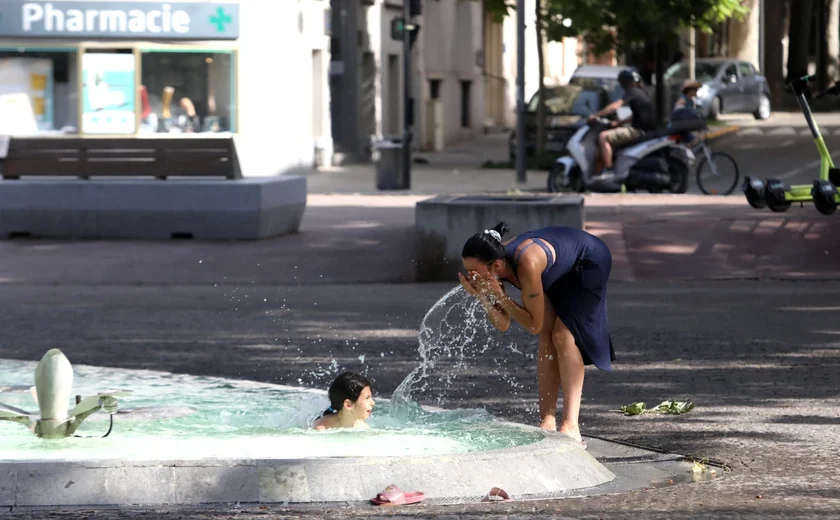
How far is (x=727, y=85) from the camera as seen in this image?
4272 cm

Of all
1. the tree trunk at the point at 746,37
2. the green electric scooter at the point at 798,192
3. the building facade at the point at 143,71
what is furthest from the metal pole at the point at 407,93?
the tree trunk at the point at 746,37

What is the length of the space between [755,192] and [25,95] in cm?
1658

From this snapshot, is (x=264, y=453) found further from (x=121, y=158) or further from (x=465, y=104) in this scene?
(x=465, y=104)

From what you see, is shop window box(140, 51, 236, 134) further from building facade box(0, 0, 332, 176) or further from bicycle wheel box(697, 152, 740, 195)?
bicycle wheel box(697, 152, 740, 195)

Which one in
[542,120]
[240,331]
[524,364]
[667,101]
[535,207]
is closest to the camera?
[524,364]

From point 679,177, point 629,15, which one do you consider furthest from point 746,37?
point 679,177

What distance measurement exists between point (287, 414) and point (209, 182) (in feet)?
29.5

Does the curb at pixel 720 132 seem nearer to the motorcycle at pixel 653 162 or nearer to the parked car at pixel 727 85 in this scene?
the parked car at pixel 727 85

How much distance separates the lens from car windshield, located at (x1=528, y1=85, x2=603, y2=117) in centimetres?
3127

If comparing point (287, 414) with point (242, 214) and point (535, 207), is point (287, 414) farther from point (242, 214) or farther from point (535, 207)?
point (242, 214)

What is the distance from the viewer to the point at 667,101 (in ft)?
121

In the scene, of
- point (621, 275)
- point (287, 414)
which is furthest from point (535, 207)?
point (287, 414)

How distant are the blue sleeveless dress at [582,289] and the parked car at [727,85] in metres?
34.9

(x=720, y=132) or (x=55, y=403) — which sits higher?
(x=720, y=132)
